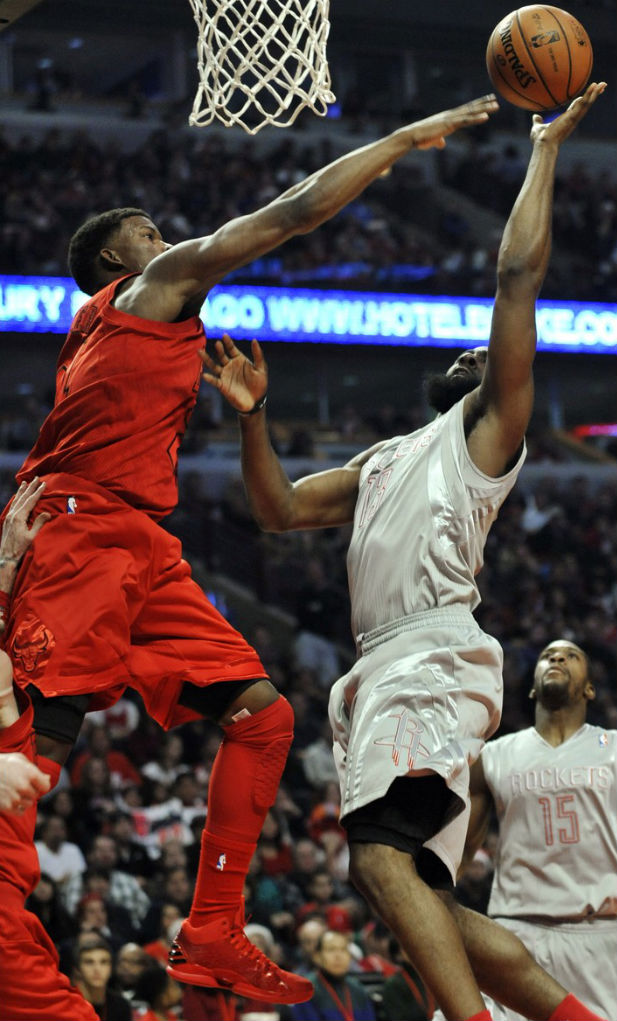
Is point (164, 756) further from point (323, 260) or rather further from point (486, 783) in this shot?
point (323, 260)

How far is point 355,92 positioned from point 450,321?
23.4ft

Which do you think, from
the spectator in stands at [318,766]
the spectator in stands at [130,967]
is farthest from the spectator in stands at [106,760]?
the spectator in stands at [130,967]

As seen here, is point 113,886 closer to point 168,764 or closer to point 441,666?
point 168,764

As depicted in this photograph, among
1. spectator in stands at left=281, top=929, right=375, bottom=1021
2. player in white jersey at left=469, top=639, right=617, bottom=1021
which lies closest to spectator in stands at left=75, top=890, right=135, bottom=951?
spectator in stands at left=281, top=929, right=375, bottom=1021

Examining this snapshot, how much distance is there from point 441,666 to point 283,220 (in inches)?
52.3

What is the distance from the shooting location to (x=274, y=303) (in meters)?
20.4

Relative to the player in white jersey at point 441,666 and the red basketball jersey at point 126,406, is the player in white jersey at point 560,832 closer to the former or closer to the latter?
the player in white jersey at point 441,666

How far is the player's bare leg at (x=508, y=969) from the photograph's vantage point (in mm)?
4066

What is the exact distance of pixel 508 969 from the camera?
4.06 metres

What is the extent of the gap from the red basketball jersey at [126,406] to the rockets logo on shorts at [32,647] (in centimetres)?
48

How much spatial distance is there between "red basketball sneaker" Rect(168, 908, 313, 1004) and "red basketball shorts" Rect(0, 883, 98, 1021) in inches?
27.8

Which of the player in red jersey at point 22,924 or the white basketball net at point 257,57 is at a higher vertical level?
the white basketball net at point 257,57

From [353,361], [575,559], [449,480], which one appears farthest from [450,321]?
[449,480]

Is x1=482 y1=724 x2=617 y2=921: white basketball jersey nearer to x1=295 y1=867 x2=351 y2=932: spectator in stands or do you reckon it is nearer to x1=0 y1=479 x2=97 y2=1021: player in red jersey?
x1=0 y1=479 x2=97 y2=1021: player in red jersey
